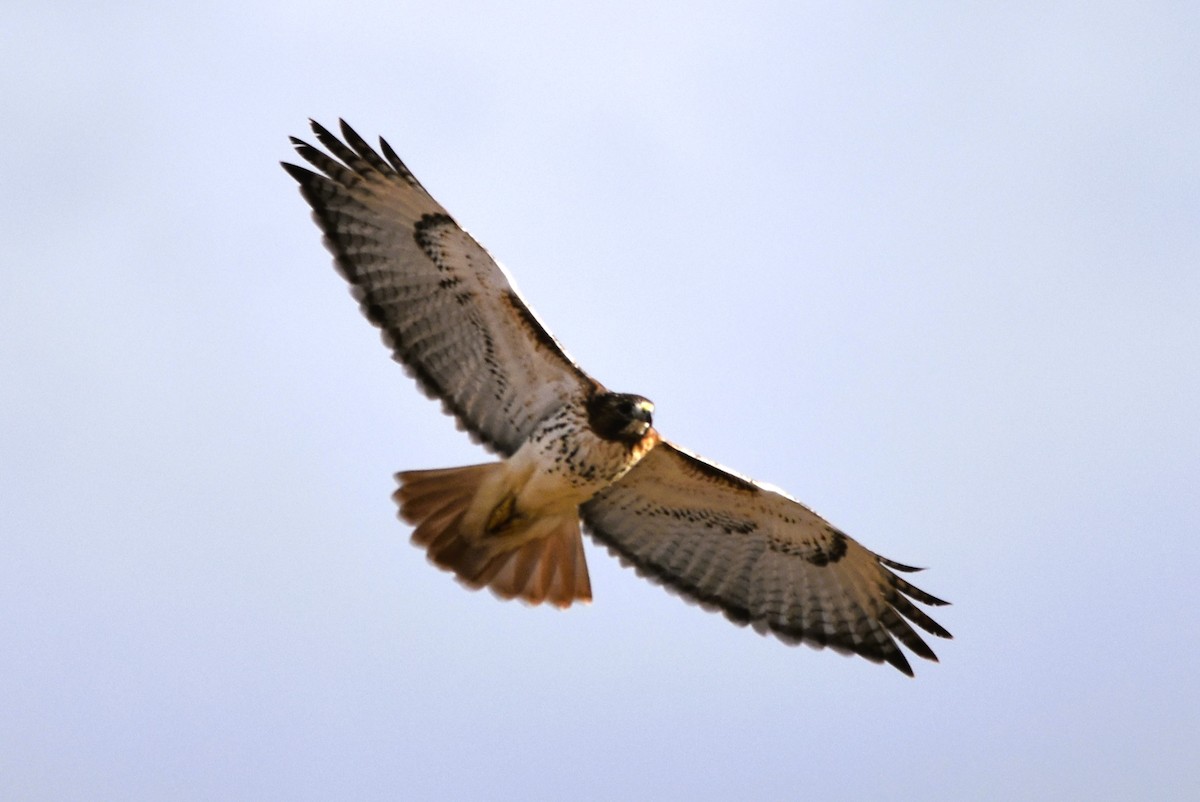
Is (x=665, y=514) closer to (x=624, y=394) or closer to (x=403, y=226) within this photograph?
(x=624, y=394)

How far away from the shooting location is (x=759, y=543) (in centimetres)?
1245

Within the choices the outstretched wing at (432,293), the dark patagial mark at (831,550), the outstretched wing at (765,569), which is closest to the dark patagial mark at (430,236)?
the outstretched wing at (432,293)

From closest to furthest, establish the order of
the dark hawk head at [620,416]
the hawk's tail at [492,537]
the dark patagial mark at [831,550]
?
the dark hawk head at [620,416] < the hawk's tail at [492,537] < the dark patagial mark at [831,550]

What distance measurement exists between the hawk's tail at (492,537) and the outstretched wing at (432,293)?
0.43 metres

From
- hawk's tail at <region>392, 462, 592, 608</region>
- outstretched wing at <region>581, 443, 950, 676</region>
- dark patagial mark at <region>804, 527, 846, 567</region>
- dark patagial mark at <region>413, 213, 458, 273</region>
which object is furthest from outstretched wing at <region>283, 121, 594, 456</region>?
dark patagial mark at <region>804, 527, 846, 567</region>

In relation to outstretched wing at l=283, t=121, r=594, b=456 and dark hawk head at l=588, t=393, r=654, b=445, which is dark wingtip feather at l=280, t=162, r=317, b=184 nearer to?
outstretched wing at l=283, t=121, r=594, b=456

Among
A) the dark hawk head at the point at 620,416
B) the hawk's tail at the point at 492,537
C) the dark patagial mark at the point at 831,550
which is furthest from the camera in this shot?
the dark patagial mark at the point at 831,550

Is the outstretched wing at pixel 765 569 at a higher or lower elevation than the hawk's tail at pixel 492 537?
higher

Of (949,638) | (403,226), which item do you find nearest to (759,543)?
(949,638)

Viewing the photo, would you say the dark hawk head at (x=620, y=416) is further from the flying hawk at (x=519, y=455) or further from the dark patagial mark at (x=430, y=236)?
the dark patagial mark at (x=430, y=236)

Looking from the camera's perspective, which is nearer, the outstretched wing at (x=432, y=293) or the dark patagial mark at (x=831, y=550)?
the outstretched wing at (x=432, y=293)

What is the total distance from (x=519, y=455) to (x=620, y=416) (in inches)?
31.4

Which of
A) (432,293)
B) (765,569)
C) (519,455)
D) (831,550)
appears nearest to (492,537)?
(519,455)

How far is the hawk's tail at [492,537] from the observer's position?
11.7m
